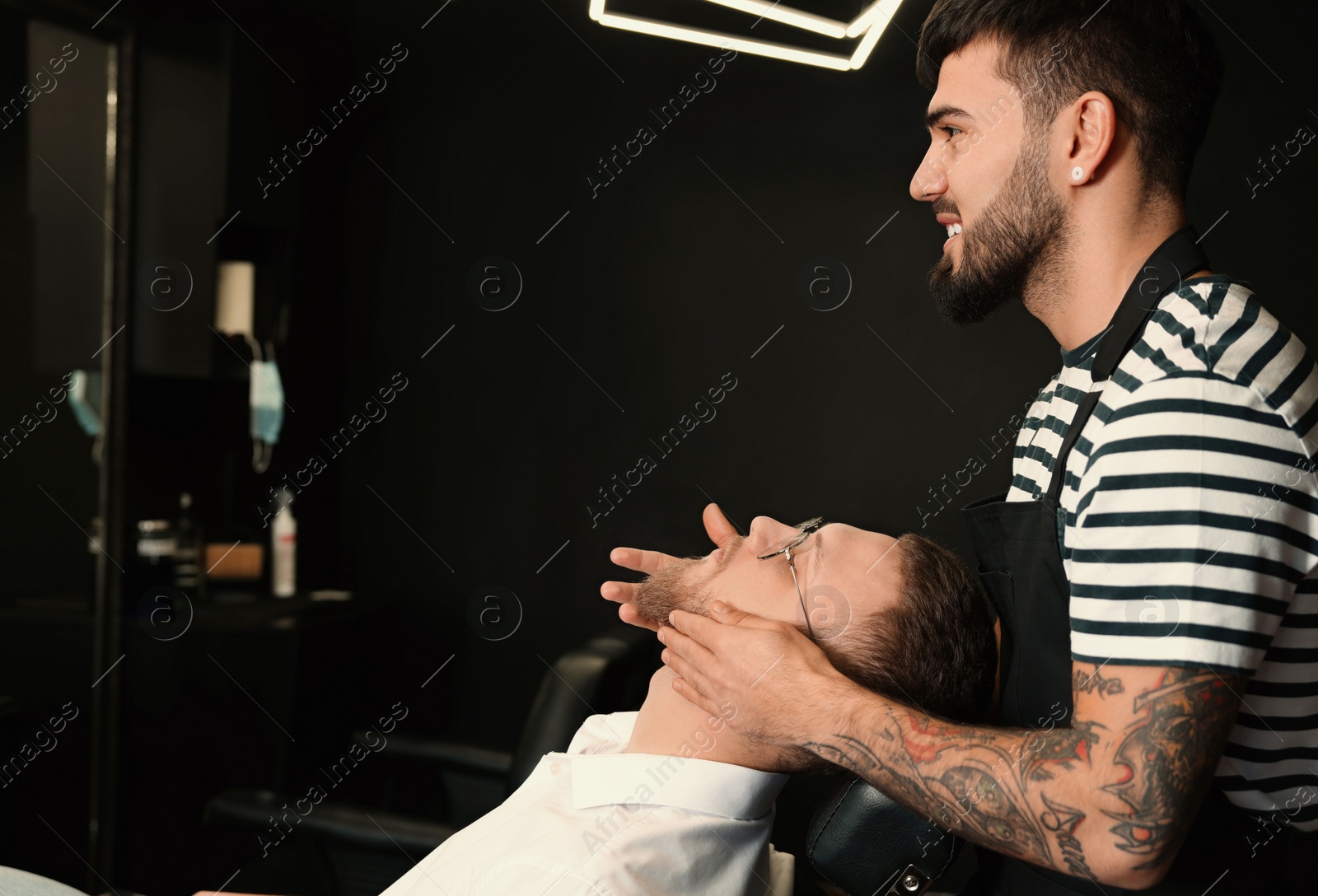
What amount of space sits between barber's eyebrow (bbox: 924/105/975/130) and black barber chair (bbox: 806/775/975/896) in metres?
1.01

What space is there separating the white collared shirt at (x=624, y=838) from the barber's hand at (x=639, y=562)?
0.89ft

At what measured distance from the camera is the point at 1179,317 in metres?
1.12

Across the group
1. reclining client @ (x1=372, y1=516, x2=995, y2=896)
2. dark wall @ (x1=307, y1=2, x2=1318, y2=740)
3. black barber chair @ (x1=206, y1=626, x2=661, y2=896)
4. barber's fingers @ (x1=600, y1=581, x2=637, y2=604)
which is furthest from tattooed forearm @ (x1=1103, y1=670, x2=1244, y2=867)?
dark wall @ (x1=307, y1=2, x2=1318, y2=740)

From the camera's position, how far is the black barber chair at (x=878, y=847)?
1271 mm

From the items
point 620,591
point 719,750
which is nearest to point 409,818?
point 620,591

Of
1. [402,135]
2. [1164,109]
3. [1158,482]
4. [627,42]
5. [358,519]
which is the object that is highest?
[402,135]

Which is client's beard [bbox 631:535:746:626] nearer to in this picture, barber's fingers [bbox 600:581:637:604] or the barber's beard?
barber's fingers [bbox 600:581:637:604]

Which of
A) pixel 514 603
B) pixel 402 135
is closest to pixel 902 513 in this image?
pixel 514 603

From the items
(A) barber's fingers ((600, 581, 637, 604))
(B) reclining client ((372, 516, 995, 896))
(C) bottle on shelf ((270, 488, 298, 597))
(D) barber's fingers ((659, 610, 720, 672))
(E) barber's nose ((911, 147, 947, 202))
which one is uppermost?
(C) bottle on shelf ((270, 488, 298, 597))

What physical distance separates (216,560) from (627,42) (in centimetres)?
226

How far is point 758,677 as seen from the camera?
1.22 metres

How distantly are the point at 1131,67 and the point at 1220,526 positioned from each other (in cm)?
74

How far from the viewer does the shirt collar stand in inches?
51.7

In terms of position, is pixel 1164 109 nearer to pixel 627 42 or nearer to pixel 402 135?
pixel 627 42
